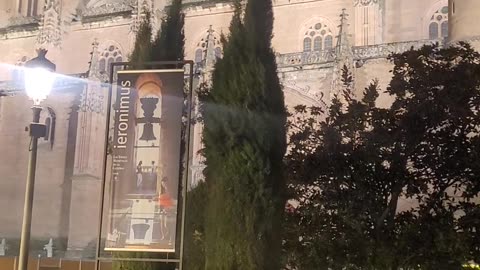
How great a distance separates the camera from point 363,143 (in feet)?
34.2

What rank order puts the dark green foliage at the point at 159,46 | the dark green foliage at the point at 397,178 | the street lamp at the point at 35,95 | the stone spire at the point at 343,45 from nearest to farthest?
the street lamp at the point at 35,95
the dark green foliage at the point at 159,46
the dark green foliage at the point at 397,178
the stone spire at the point at 343,45

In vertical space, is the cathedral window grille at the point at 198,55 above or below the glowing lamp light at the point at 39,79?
above

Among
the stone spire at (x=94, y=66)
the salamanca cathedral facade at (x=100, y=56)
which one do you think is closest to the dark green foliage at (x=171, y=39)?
the salamanca cathedral facade at (x=100, y=56)

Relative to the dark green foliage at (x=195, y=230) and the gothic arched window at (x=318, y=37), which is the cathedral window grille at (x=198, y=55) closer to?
the gothic arched window at (x=318, y=37)

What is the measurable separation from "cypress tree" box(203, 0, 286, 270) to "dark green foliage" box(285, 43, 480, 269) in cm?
229

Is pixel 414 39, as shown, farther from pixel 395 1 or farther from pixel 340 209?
pixel 340 209

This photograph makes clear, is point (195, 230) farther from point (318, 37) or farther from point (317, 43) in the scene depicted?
point (318, 37)

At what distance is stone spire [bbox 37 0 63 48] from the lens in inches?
1293

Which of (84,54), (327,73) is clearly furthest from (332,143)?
(84,54)

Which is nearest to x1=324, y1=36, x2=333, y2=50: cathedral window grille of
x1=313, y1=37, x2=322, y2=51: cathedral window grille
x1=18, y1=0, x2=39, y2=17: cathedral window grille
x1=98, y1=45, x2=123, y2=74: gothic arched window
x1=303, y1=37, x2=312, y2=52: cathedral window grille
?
x1=313, y1=37, x2=322, y2=51: cathedral window grille

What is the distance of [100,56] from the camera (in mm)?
33281

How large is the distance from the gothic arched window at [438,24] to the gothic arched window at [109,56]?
48.3ft

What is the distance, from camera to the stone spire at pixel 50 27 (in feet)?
108

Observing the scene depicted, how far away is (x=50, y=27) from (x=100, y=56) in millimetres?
2779
